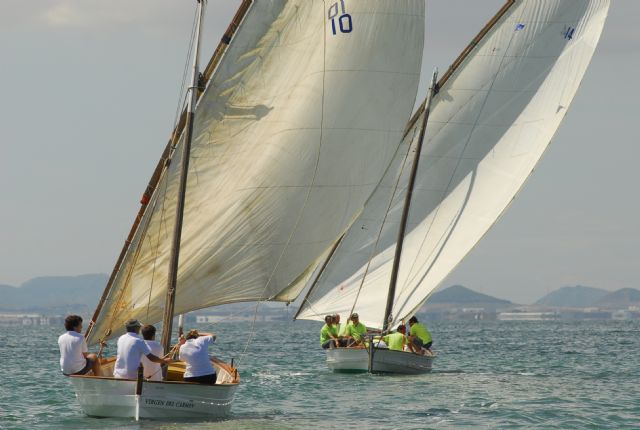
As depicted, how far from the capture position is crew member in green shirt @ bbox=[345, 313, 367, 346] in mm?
45875

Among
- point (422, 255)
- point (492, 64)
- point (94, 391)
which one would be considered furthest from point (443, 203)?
point (94, 391)

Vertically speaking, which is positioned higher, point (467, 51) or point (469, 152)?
point (467, 51)

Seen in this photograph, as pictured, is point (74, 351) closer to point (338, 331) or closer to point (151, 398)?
point (151, 398)

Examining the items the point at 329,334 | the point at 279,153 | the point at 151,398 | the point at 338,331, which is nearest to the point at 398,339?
the point at 338,331

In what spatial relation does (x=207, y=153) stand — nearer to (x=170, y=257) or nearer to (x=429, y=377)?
(x=170, y=257)

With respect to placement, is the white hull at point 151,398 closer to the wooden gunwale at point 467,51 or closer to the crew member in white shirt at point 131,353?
the crew member in white shirt at point 131,353

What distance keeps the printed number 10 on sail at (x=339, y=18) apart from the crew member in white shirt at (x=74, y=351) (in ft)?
31.7

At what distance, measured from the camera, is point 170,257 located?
96.3ft

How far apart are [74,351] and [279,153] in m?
6.91

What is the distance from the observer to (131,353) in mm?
27312

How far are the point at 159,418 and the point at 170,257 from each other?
3871mm

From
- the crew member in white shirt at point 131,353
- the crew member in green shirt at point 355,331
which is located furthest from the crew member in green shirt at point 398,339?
the crew member in white shirt at point 131,353

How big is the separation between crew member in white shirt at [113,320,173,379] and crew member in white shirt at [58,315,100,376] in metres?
1.04

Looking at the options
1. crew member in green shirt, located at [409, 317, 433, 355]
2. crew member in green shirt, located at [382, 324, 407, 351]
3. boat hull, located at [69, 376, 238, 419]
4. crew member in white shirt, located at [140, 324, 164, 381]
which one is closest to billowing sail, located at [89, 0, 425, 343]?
boat hull, located at [69, 376, 238, 419]
